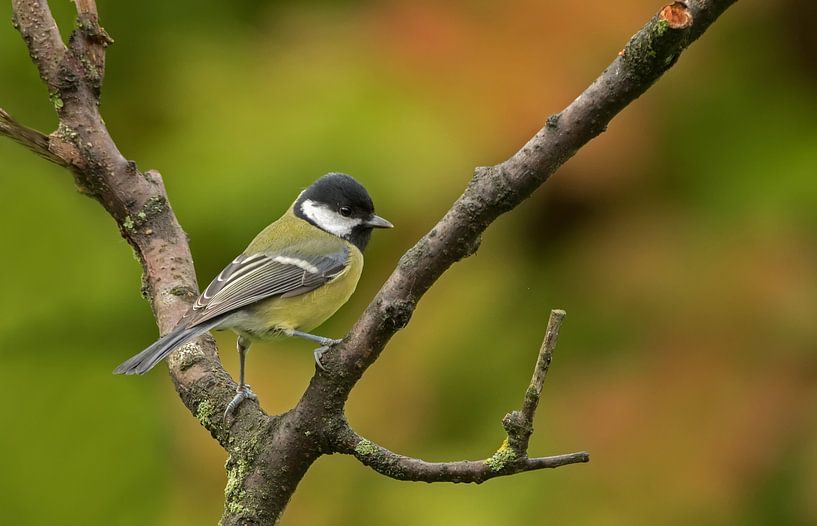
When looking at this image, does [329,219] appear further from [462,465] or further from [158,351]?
[462,465]

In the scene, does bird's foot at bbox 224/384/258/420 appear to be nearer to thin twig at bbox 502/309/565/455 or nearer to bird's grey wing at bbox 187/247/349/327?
bird's grey wing at bbox 187/247/349/327

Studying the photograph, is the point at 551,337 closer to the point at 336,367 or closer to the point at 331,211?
the point at 336,367

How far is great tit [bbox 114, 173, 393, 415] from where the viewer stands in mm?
2139

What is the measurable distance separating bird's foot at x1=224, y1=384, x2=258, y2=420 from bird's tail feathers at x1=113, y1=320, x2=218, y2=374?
18 cm

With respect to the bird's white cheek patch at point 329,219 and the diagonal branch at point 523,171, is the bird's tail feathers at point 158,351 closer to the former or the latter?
the diagonal branch at point 523,171

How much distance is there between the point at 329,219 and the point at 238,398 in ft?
3.34

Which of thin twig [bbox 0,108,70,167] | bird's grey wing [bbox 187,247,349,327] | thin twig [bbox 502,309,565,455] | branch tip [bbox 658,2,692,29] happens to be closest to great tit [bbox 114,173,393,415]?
bird's grey wing [bbox 187,247,349,327]

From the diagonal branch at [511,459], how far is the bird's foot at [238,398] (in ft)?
1.37

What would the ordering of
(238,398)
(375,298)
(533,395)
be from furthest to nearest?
(238,398) → (375,298) → (533,395)

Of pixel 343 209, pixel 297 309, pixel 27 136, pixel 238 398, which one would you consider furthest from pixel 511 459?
pixel 343 209

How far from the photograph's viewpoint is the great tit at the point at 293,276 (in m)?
2.14

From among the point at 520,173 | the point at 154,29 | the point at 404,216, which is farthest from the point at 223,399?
the point at 154,29

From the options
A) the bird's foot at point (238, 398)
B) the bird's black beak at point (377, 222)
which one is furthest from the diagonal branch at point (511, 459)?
the bird's black beak at point (377, 222)

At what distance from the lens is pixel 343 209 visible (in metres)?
2.78
